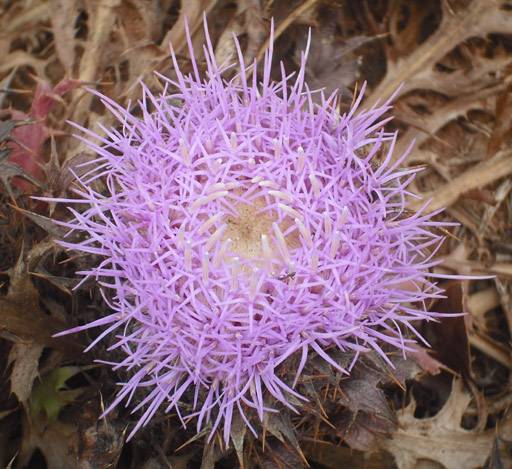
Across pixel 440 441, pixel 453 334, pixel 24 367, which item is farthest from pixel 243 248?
pixel 440 441

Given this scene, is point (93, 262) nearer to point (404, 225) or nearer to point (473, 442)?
point (404, 225)

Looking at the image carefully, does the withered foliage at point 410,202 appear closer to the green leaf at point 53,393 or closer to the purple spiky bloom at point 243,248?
the green leaf at point 53,393

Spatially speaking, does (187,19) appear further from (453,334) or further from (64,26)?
(453,334)

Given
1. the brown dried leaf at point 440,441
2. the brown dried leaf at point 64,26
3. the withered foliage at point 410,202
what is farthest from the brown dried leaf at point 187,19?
the brown dried leaf at point 440,441

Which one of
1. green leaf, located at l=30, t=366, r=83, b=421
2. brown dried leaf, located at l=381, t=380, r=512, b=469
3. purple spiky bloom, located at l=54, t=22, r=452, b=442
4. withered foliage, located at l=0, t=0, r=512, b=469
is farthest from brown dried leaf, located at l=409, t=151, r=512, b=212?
green leaf, located at l=30, t=366, r=83, b=421

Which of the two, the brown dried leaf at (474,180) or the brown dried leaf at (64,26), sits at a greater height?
the brown dried leaf at (64,26)

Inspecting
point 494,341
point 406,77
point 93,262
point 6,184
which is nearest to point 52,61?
point 6,184
